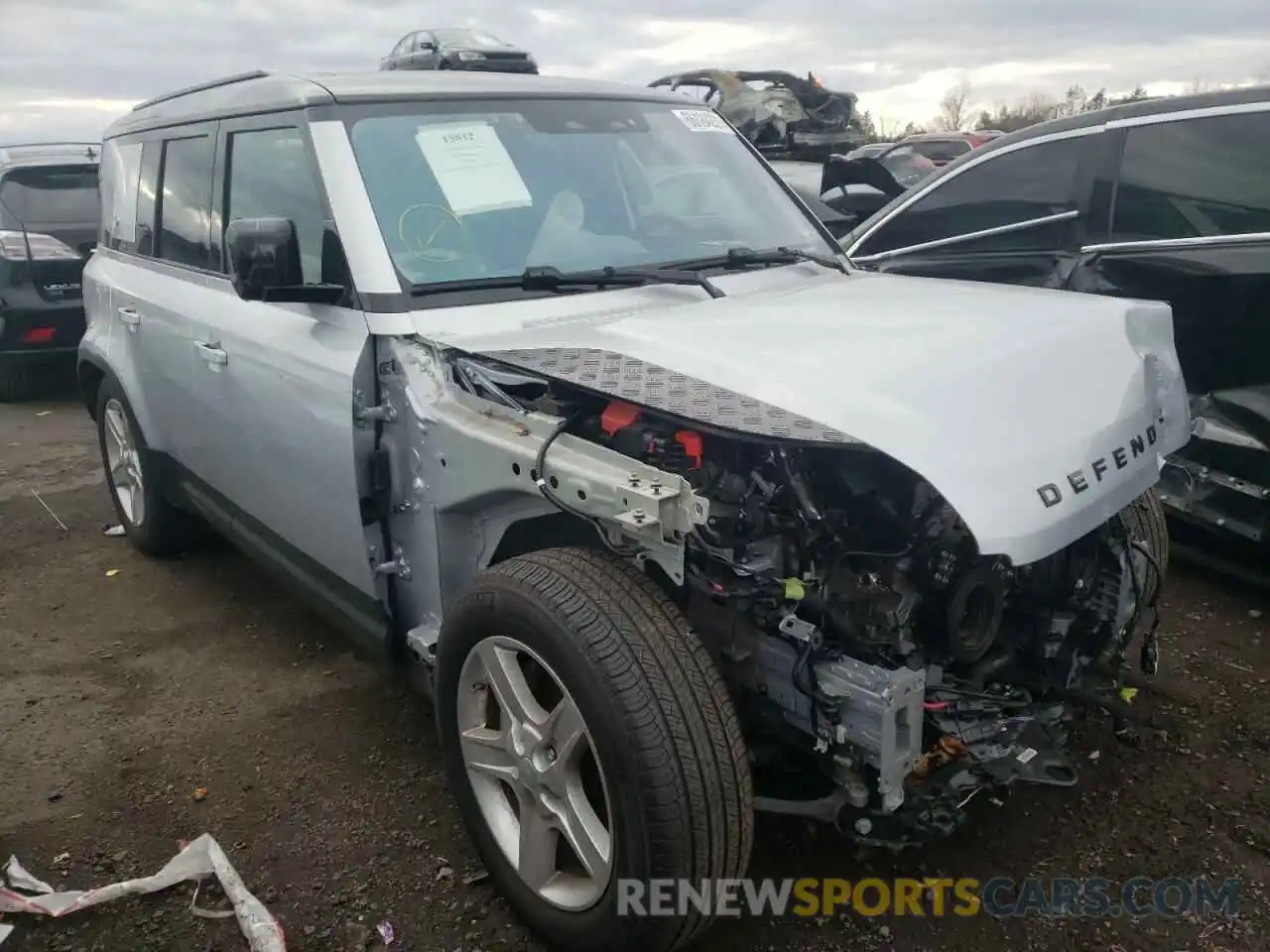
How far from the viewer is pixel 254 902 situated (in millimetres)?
2635

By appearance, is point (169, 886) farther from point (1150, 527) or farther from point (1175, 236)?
point (1175, 236)

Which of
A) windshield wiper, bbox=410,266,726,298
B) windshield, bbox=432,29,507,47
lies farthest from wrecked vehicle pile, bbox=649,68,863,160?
windshield wiper, bbox=410,266,726,298

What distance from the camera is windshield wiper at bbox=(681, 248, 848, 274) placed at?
324 centimetres

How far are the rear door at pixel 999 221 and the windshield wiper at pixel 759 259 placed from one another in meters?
0.90

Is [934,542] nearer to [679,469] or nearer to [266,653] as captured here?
[679,469]

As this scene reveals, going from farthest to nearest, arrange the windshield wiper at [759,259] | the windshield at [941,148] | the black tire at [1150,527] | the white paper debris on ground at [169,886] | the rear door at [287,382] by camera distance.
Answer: the windshield at [941,148], the windshield wiper at [759,259], the black tire at [1150,527], the rear door at [287,382], the white paper debris on ground at [169,886]

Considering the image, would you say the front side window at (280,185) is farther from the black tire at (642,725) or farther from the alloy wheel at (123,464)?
the alloy wheel at (123,464)

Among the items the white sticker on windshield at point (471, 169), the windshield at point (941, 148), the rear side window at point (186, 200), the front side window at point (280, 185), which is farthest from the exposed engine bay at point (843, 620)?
the windshield at point (941, 148)

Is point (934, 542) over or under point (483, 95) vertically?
under

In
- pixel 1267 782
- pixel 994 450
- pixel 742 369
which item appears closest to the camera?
pixel 994 450

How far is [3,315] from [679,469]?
7716 millimetres

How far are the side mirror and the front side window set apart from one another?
0.15 m

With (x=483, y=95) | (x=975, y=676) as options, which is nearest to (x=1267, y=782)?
(x=975, y=676)

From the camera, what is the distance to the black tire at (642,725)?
2.03 metres
